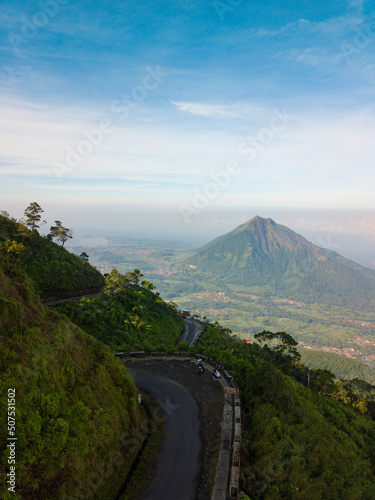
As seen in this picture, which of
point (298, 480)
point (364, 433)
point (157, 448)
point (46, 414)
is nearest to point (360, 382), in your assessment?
point (364, 433)

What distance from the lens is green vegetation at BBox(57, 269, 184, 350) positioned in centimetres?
3444

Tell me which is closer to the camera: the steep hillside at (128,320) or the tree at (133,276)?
the steep hillside at (128,320)

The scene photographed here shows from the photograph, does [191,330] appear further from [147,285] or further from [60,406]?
[60,406]

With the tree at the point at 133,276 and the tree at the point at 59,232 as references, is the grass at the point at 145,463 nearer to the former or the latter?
the tree at the point at 133,276

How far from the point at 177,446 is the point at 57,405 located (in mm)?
8383

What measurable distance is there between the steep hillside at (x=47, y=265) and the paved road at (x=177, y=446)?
77.7 ft

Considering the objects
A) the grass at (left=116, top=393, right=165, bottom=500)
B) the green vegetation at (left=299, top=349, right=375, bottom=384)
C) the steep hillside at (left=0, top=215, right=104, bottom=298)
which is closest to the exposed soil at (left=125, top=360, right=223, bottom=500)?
the grass at (left=116, top=393, right=165, bottom=500)

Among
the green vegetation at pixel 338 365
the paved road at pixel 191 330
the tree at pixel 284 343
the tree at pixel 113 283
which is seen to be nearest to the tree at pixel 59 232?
the tree at pixel 113 283

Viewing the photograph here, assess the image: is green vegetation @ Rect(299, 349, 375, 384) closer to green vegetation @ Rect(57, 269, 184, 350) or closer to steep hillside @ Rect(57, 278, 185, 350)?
green vegetation @ Rect(57, 269, 184, 350)

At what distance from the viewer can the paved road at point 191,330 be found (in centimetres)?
4950

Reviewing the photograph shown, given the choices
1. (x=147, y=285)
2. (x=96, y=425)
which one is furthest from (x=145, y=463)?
(x=147, y=285)

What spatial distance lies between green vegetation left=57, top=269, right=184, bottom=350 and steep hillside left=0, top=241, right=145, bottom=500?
15.2 metres

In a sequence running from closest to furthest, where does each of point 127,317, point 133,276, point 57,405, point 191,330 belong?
point 57,405 < point 127,317 < point 191,330 < point 133,276

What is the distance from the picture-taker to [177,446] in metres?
15.3
